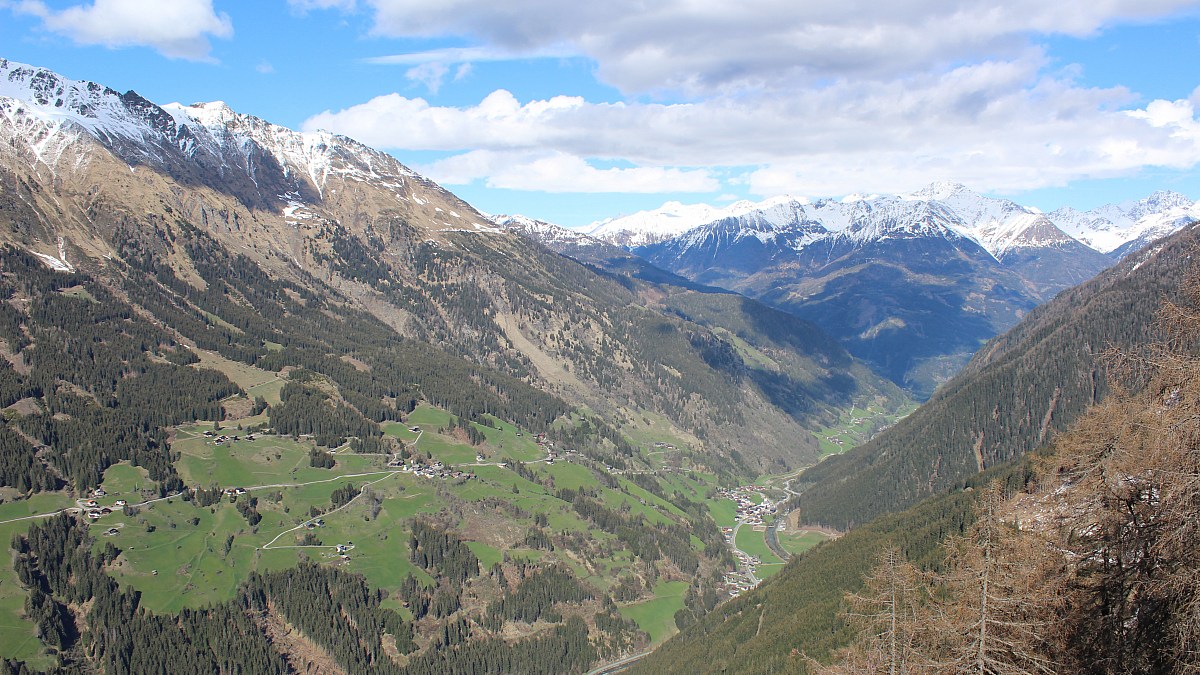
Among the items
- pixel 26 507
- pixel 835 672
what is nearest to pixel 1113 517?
pixel 835 672

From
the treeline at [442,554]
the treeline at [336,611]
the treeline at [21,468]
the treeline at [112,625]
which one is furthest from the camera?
the treeline at [442,554]

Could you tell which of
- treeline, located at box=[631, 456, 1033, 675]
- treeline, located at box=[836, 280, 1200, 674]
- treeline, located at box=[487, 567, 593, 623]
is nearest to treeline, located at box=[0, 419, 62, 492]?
treeline, located at box=[487, 567, 593, 623]

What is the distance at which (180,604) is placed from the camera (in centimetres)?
15975

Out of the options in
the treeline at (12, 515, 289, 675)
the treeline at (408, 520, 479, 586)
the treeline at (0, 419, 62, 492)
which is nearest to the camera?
the treeline at (12, 515, 289, 675)

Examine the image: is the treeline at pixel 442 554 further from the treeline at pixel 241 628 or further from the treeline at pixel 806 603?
the treeline at pixel 806 603

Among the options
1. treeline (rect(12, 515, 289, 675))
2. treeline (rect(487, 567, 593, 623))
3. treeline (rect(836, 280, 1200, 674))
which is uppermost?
treeline (rect(836, 280, 1200, 674))

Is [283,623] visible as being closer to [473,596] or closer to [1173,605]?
[473,596]

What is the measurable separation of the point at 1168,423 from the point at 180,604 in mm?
178149

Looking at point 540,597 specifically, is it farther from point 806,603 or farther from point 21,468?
point 21,468

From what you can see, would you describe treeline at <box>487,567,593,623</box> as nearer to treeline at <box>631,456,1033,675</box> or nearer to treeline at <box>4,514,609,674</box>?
treeline at <box>4,514,609,674</box>

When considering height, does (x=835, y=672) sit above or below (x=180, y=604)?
above

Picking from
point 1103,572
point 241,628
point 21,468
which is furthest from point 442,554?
point 1103,572

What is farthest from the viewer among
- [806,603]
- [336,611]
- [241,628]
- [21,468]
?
[21,468]

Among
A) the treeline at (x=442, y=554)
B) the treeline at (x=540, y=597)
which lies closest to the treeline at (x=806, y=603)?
the treeline at (x=540, y=597)
